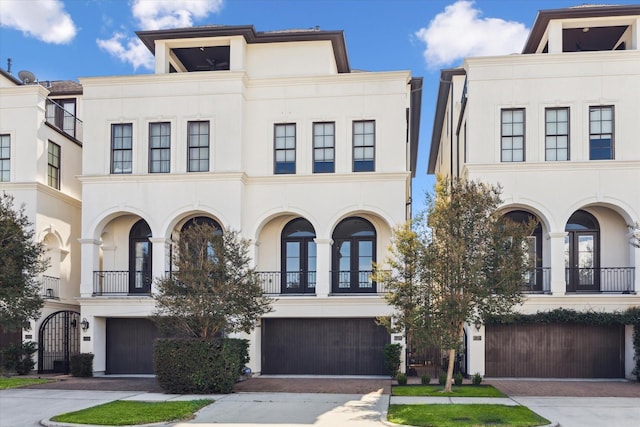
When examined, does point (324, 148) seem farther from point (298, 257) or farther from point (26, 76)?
point (26, 76)

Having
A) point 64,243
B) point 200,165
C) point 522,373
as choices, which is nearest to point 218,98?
point 200,165

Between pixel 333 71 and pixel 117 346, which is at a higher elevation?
pixel 333 71

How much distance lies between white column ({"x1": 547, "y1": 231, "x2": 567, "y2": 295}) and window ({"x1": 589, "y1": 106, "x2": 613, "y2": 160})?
2.98 metres

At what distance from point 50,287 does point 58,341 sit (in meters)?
2.14

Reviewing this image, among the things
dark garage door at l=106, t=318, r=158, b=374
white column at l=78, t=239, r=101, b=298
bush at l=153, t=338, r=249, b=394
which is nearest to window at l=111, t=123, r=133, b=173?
white column at l=78, t=239, r=101, b=298

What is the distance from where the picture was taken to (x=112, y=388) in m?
20.8

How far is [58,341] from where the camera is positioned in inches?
1025

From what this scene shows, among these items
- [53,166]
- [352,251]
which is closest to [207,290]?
[352,251]

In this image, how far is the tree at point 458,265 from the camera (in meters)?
17.8

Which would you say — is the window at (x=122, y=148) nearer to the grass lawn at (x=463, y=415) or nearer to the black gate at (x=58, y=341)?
the black gate at (x=58, y=341)

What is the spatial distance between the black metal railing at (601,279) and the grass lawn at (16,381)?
17.8 m

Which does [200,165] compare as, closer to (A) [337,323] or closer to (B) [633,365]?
(A) [337,323]

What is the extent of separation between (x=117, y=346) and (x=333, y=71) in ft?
42.7

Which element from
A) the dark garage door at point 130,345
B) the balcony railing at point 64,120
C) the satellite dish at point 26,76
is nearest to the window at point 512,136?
the dark garage door at point 130,345
